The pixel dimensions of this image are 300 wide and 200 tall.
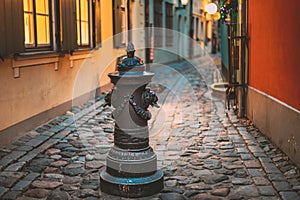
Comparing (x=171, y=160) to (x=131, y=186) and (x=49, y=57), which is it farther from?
(x=49, y=57)

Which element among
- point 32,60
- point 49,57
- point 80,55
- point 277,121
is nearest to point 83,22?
point 80,55

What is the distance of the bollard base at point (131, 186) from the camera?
4086 millimetres

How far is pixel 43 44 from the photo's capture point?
22.8 feet

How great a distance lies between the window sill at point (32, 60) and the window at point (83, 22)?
1708mm

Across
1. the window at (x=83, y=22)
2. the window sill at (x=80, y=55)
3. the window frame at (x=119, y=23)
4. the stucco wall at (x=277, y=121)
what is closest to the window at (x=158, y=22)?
the window frame at (x=119, y=23)

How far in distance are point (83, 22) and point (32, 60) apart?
3168 mm

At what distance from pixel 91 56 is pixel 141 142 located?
229 inches

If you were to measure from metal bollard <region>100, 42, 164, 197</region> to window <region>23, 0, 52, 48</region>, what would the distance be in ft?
9.00

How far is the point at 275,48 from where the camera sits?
18.8 feet

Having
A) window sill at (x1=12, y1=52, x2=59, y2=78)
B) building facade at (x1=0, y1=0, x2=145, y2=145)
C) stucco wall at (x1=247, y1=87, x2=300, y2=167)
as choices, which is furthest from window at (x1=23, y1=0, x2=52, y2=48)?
stucco wall at (x1=247, y1=87, x2=300, y2=167)

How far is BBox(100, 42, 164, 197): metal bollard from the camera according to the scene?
4.09 metres

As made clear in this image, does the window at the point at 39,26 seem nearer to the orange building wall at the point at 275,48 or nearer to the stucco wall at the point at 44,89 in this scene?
the stucco wall at the point at 44,89

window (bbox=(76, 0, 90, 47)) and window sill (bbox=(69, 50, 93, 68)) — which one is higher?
window (bbox=(76, 0, 90, 47))

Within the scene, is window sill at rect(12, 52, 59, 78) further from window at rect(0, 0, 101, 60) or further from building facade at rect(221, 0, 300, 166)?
building facade at rect(221, 0, 300, 166)
